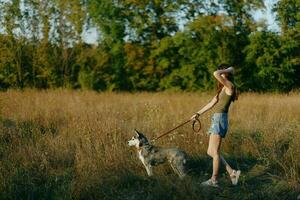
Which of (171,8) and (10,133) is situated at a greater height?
(171,8)

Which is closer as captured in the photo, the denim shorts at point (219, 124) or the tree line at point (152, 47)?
the denim shorts at point (219, 124)

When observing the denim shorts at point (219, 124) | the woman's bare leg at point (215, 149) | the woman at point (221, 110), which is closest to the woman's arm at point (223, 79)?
the woman at point (221, 110)

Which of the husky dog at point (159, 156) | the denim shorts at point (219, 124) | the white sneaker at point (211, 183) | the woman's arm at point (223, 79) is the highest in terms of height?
the woman's arm at point (223, 79)

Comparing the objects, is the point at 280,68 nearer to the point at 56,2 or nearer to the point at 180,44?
the point at 180,44

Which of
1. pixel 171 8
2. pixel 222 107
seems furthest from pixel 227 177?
pixel 171 8

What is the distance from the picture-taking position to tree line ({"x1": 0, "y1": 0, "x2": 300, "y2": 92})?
1197 inches

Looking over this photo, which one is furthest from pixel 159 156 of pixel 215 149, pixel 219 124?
pixel 219 124

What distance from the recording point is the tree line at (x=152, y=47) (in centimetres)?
3041

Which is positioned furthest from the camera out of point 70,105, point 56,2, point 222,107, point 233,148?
point 56,2

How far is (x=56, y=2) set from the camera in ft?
103

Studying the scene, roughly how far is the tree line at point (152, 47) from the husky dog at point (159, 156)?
838 inches

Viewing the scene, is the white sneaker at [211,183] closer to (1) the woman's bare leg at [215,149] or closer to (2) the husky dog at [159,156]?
(1) the woman's bare leg at [215,149]

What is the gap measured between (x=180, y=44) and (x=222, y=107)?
2439 cm

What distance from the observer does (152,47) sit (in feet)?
110
